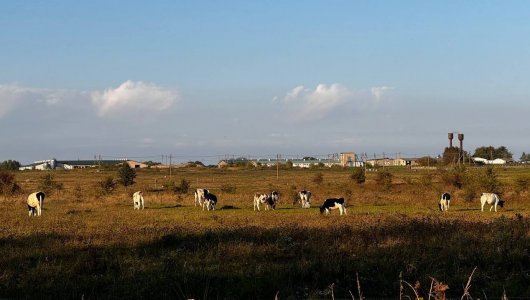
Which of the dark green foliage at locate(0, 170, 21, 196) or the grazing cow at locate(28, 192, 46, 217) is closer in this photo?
the grazing cow at locate(28, 192, 46, 217)

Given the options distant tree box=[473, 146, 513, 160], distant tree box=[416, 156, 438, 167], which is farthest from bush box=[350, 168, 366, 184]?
distant tree box=[473, 146, 513, 160]

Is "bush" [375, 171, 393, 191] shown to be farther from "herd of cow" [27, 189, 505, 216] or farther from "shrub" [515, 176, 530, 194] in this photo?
"herd of cow" [27, 189, 505, 216]

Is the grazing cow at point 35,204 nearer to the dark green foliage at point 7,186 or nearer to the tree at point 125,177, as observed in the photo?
the dark green foliage at point 7,186

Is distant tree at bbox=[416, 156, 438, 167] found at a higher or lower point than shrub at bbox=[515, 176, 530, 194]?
higher

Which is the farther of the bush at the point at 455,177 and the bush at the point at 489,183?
the bush at the point at 455,177

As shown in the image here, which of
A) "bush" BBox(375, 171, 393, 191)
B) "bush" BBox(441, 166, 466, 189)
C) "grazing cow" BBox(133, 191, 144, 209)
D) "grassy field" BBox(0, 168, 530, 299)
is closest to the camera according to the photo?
"grassy field" BBox(0, 168, 530, 299)

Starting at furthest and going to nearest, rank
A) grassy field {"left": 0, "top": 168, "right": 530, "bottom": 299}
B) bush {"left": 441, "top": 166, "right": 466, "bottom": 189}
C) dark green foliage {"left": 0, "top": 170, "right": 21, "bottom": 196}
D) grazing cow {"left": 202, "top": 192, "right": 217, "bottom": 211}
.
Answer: bush {"left": 441, "top": 166, "right": 466, "bottom": 189}
dark green foliage {"left": 0, "top": 170, "right": 21, "bottom": 196}
grazing cow {"left": 202, "top": 192, "right": 217, "bottom": 211}
grassy field {"left": 0, "top": 168, "right": 530, "bottom": 299}

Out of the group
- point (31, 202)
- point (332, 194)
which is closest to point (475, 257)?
point (31, 202)

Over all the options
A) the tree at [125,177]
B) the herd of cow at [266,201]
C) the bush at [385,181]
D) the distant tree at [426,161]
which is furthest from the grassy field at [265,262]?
the distant tree at [426,161]

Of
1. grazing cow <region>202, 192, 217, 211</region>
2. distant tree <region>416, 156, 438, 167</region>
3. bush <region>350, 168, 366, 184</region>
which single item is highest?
distant tree <region>416, 156, 438, 167</region>

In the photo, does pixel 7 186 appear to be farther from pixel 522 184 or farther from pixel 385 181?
pixel 522 184

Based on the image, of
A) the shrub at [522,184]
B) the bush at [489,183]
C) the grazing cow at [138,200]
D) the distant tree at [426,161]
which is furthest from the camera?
the distant tree at [426,161]

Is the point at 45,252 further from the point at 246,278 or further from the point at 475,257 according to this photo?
the point at 475,257

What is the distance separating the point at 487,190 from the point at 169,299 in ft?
134
